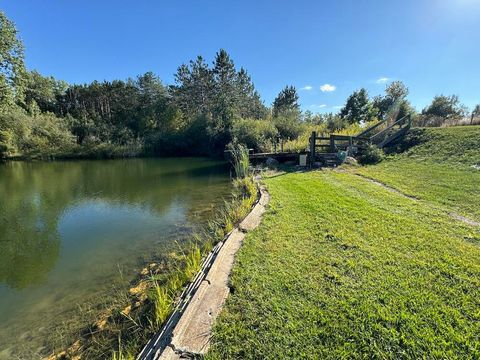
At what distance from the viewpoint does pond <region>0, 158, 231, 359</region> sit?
3980 millimetres

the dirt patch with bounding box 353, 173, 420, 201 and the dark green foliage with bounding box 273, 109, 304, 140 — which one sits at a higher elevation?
the dark green foliage with bounding box 273, 109, 304, 140

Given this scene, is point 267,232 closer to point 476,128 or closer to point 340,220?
point 340,220

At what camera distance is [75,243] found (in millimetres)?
6688

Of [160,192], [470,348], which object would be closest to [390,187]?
[470,348]

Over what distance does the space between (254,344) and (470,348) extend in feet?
6.57

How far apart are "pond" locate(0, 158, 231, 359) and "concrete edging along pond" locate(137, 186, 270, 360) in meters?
1.87

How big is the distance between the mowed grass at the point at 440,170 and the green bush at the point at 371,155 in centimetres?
50

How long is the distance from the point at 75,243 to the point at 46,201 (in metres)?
6.01

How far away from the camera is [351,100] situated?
1590 inches

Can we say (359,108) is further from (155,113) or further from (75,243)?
(75,243)

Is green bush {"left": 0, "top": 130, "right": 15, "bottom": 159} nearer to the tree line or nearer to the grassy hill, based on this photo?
the tree line

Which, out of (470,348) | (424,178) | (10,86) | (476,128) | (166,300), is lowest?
(166,300)

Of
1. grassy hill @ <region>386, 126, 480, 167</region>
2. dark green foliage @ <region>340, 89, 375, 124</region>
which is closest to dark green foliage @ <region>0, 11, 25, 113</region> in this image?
grassy hill @ <region>386, 126, 480, 167</region>

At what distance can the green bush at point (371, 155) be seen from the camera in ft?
42.9
